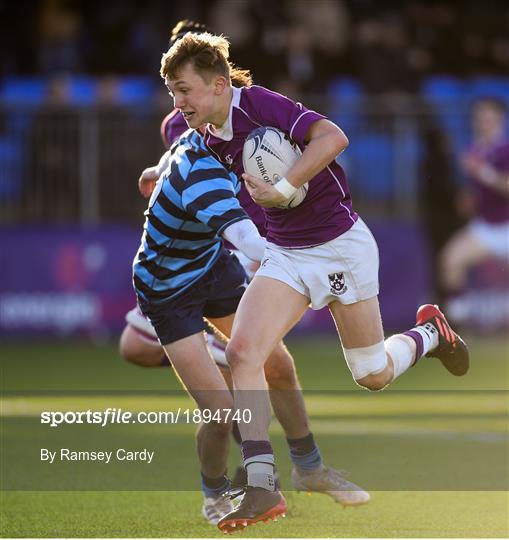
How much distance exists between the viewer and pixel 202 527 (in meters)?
6.55

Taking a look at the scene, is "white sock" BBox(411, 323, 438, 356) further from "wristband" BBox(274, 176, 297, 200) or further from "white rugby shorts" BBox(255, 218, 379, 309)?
"wristband" BBox(274, 176, 297, 200)

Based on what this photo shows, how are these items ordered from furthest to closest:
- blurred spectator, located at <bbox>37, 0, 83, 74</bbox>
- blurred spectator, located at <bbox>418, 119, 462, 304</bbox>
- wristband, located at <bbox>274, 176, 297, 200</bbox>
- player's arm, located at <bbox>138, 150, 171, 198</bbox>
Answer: blurred spectator, located at <bbox>37, 0, 83, 74</bbox> < blurred spectator, located at <bbox>418, 119, 462, 304</bbox> < player's arm, located at <bbox>138, 150, 171, 198</bbox> < wristband, located at <bbox>274, 176, 297, 200</bbox>

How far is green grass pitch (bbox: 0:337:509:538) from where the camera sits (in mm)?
6578

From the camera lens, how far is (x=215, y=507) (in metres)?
6.78

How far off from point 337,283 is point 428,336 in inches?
45.6

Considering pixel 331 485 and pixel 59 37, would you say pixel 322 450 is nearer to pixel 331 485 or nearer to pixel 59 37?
pixel 331 485

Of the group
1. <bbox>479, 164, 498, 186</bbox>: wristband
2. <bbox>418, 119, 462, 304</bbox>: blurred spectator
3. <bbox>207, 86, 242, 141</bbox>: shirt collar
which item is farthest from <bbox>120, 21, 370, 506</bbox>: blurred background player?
<bbox>418, 119, 462, 304</bbox>: blurred spectator

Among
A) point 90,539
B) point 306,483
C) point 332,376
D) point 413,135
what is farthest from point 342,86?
point 90,539

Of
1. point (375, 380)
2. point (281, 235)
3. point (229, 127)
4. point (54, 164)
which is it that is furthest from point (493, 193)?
point (229, 127)

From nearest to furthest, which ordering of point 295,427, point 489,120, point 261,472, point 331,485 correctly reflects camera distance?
1. point 261,472
2. point 331,485
3. point 295,427
4. point 489,120

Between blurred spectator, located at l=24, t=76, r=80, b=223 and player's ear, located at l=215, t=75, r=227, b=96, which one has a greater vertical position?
player's ear, located at l=215, t=75, r=227, b=96

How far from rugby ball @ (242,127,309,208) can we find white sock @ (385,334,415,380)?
1156 millimetres

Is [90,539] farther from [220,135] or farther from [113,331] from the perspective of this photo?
[113,331]

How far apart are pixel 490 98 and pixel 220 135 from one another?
10.2 m
